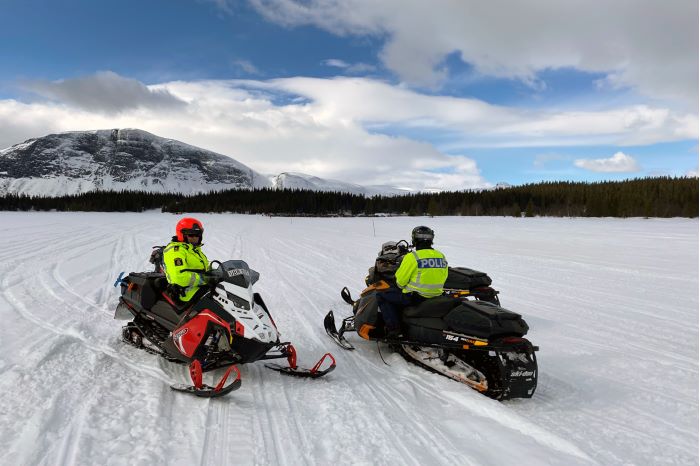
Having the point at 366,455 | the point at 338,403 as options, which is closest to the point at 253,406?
the point at 338,403

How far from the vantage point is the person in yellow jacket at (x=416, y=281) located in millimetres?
5414

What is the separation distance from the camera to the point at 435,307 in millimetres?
5059

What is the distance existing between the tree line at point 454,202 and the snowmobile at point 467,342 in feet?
166

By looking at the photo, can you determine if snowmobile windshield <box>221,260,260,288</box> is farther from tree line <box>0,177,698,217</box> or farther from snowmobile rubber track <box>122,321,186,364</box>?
tree line <box>0,177,698,217</box>

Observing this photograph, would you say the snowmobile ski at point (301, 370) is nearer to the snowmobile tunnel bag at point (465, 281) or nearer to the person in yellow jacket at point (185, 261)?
the person in yellow jacket at point (185, 261)

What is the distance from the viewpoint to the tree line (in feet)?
162

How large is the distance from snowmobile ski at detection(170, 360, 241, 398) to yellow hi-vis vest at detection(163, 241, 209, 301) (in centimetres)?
90

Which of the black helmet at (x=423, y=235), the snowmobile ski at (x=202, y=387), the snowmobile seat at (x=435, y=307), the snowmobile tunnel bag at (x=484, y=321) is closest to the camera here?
the snowmobile ski at (x=202, y=387)

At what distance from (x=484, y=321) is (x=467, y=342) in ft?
0.94

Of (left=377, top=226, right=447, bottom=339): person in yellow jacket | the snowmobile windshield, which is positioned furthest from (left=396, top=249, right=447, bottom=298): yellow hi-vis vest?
the snowmobile windshield

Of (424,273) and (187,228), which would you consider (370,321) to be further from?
(187,228)

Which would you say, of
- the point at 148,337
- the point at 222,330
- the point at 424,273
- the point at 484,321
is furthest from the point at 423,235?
the point at 148,337

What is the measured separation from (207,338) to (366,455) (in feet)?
6.86

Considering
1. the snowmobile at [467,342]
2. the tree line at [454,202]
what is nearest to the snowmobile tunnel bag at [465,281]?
the snowmobile at [467,342]
